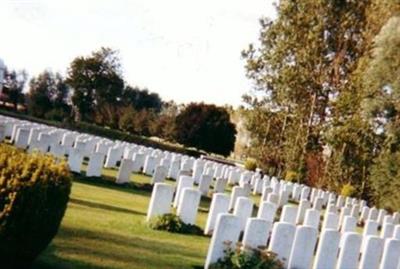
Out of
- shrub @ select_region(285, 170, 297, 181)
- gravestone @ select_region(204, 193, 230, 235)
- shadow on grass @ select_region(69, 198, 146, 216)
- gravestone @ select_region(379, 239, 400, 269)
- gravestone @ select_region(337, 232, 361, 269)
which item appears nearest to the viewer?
gravestone @ select_region(337, 232, 361, 269)

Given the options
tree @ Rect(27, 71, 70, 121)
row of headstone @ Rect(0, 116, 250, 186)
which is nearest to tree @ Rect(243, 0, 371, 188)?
row of headstone @ Rect(0, 116, 250, 186)

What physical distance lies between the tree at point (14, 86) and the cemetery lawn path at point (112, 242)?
148 feet

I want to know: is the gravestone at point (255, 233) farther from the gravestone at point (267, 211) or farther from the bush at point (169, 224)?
the gravestone at point (267, 211)

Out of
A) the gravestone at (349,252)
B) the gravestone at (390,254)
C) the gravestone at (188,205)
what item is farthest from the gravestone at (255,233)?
the gravestone at (390,254)

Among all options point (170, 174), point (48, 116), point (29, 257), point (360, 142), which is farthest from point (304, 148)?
point (29, 257)

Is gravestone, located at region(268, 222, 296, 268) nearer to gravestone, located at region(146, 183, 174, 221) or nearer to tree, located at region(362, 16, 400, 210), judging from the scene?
gravestone, located at region(146, 183, 174, 221)

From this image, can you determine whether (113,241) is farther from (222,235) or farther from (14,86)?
(14,86)

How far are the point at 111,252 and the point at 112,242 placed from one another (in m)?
0.61

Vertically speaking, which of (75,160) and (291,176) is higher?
(291,176)

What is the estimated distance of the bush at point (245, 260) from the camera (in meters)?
7.70

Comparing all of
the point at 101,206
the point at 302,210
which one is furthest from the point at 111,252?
the point at 302,210

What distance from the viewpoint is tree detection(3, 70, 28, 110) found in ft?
181

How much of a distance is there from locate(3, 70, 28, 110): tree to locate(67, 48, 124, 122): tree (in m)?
6.71

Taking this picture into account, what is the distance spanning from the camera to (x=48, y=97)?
55219 millimetres
